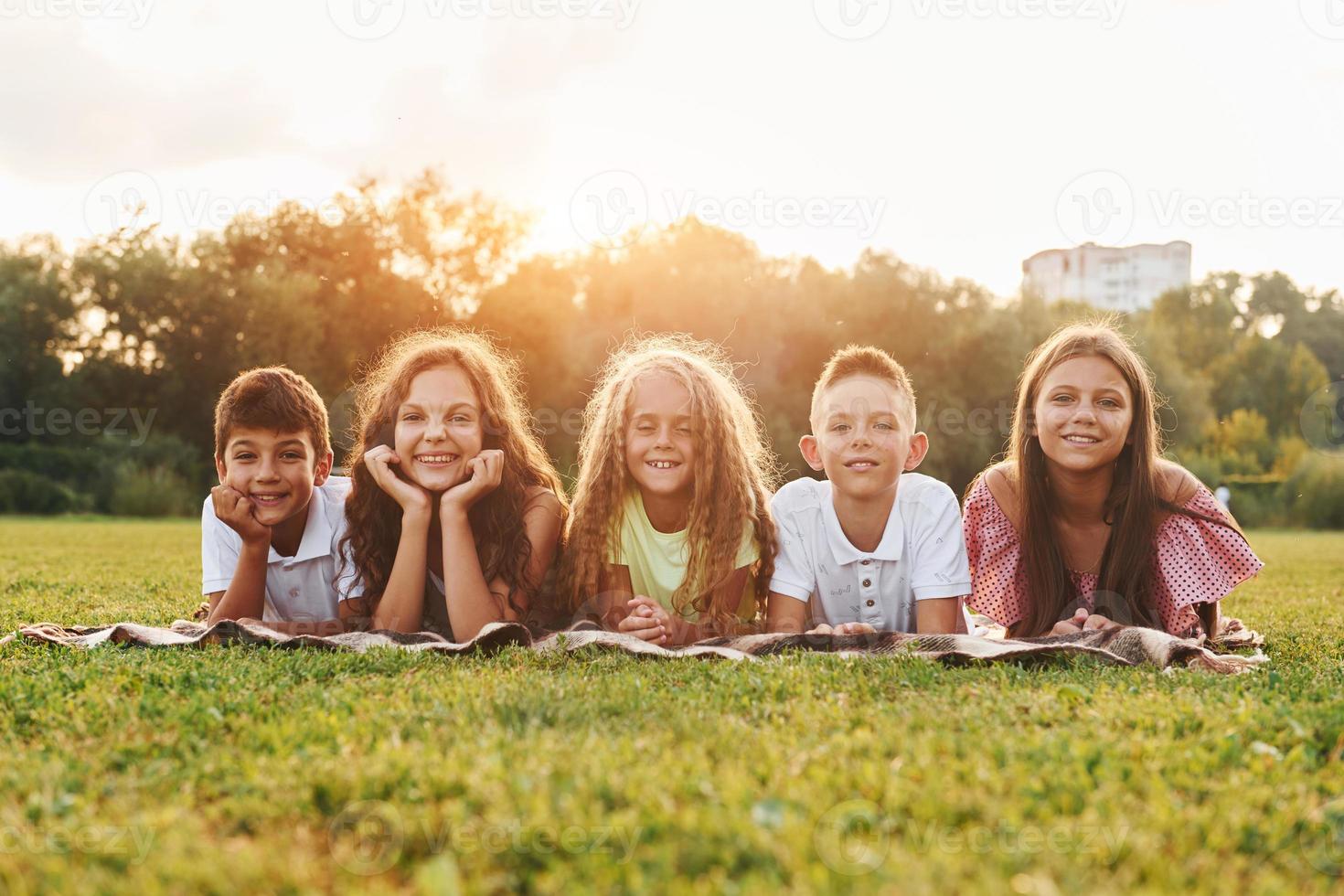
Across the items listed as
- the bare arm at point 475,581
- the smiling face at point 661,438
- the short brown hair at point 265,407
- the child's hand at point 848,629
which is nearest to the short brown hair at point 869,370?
the smiling face at point 661,438

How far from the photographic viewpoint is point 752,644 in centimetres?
447

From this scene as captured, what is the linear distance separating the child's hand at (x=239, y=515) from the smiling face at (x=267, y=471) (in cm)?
6

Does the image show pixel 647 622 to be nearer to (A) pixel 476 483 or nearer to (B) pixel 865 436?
(A) pixel 476 483

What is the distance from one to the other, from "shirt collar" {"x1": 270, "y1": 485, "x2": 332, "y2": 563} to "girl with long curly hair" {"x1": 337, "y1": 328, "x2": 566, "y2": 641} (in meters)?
0.11

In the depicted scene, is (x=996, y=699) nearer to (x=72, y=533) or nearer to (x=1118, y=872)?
(x=1118, y=872)

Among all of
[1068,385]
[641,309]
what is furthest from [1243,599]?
[641,309]

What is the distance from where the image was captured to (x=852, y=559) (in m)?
5.15

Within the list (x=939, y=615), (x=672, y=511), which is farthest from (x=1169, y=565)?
(x=672, y=511)

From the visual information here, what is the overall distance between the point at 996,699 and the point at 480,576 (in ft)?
8.14

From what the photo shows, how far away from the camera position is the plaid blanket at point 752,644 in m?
4.16

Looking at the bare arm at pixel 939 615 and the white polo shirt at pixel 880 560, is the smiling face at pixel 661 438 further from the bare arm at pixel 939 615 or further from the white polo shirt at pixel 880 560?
the bare arm at pixel 939 615

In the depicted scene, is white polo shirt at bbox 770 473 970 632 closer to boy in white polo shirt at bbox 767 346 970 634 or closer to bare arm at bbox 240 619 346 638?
boy in white polo shirt at bbox 767 346 970 634

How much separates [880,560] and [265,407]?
10.0 ft

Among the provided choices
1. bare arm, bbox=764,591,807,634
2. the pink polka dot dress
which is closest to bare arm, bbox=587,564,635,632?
bare arm, bbox=764,591,807,634
